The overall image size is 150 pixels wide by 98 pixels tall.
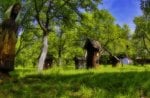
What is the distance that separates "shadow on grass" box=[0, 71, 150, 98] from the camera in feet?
49.1

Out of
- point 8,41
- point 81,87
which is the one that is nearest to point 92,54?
point 8,41

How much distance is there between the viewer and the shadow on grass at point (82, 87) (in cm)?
1496

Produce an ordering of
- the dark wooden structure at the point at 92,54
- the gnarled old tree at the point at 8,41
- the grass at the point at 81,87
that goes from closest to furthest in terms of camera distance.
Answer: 1. the grass at the point at 81,87
2. the gnarled old tree at the point at 8,41
3. the dark wooden structure at the point at 92,54

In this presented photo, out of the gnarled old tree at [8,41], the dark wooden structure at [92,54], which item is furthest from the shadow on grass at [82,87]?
the dark wooden structure at [92,54]

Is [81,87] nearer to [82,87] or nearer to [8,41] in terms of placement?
[82,87]

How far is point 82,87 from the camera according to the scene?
15648 mm

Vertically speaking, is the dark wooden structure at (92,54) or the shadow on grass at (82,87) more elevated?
the dark wooden structure at (92,54)

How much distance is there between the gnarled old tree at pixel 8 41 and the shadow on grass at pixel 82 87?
1090mm

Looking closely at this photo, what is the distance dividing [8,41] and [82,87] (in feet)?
16.2

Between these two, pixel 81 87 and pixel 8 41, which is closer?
pixel 81 87

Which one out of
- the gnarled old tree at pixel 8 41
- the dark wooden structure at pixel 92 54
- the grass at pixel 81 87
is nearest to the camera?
the grass at pixel 81 87

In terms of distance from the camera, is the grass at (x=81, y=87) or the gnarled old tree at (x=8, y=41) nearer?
the grass at (x=81, y=87)

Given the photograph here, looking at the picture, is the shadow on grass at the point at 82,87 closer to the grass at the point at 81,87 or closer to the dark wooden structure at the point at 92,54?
the grass at the point at 81,87

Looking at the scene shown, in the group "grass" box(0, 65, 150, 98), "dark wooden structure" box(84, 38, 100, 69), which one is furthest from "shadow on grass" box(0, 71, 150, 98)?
"dark wooden structure" box(84, 38, 100, 69)
